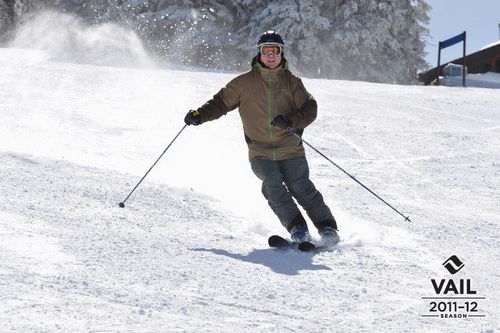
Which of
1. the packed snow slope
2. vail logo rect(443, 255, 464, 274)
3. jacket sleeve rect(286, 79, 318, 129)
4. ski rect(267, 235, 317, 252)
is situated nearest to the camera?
the packed snow slope

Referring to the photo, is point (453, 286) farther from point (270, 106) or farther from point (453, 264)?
point (270, 106)

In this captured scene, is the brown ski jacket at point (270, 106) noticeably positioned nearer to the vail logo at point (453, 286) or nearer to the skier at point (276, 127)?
the skier at point (276, 127)

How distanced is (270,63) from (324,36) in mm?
24920

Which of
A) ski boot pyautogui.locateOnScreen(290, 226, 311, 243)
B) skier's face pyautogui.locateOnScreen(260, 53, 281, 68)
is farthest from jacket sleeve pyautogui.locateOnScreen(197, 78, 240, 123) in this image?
ski boot pyautogui.locateOnScreen(290, 226, 311, 243)

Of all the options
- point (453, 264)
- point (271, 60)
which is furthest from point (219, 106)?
point (453, 264)

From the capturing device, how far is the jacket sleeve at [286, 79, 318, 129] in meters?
4.84

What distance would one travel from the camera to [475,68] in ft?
117

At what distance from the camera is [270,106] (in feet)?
16.2

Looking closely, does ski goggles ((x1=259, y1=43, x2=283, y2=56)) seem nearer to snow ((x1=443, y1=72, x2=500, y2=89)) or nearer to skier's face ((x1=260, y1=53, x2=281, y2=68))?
skier's face ((x1=260, y1=53, x2=281, y2=68))

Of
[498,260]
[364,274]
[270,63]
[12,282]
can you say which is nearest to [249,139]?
[270,63]

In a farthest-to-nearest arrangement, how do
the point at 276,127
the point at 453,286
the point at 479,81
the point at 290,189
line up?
the point at 479,81 < the point at 290,189 < the point at 276,127 < the point at 453,286

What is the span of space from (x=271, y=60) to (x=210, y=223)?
3.92 ft

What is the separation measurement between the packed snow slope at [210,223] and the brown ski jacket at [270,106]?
61cm

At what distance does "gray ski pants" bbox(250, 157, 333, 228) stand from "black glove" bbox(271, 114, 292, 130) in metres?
0.33
